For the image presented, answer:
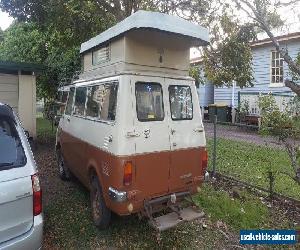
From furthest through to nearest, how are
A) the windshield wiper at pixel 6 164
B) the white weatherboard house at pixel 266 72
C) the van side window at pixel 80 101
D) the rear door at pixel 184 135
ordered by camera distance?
1. the white weatherboard house at pixel 266 72
2. the van side window at pixel 80 101
3. the rear door at pixel 184 135
4. the windshield wiper at pixel 6 164

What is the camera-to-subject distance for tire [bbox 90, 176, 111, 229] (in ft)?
17.6

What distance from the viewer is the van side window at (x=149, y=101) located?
5105 millimetres

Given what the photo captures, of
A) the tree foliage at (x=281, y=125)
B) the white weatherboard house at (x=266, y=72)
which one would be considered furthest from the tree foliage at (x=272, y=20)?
the white weatherboard house at (x=266, y=72)

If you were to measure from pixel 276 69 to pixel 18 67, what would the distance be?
14134 mm

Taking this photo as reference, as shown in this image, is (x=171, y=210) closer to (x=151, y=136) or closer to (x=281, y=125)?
(x=151, y=136)

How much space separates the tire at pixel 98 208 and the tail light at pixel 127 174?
2.72ft

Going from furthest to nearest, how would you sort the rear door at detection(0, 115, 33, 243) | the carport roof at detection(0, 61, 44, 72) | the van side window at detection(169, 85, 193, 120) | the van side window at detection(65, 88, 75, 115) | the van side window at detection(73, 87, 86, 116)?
1. the carport roof at detection(0, 61, 44, 72)
2. the van side window at detection(65, 88, 75, 115)
3. the van side window at detection(73, 87, 86, 116)
4. the van side window at detection(169, 85, 193, 120)
5. the rear door at detection(0, 115, 33, 243)

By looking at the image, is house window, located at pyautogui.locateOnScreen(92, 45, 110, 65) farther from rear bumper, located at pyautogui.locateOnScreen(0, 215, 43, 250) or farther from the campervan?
rear bumper, located at pyautogui.locateOnScreen(0, 215, 43, 250)

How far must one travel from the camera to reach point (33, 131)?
12.7 m

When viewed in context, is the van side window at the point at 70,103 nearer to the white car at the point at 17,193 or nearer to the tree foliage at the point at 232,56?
the white car at the point at 17,193

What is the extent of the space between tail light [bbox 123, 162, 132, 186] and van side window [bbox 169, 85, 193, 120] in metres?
1.16

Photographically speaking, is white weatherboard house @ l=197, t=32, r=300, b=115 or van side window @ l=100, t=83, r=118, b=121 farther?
white weatherboard house @ l=197, t=32, r=300, b=115

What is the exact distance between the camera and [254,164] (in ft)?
32.6

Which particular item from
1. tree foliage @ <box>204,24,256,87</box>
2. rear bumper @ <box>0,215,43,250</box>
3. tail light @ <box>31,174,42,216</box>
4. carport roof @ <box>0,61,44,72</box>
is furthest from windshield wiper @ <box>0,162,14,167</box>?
tree foliage @ <box>204,24,256,87</box>
